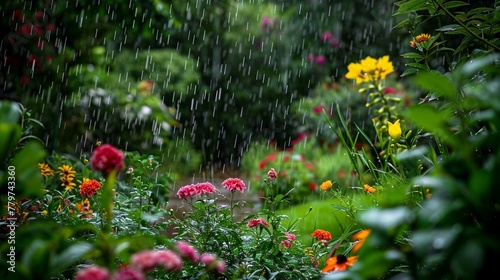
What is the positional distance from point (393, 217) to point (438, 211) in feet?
0.22

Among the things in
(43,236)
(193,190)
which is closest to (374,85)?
(193,190)

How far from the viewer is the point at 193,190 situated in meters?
1.69

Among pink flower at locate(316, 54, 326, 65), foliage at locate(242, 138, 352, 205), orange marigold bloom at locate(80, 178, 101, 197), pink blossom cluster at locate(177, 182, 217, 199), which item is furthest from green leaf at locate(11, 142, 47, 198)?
pink flower at locate(316, 54, 326, 65)

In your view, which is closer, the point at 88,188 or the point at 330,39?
the point at 88,188

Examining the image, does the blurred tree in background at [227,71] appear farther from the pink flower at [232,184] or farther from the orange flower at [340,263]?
the orange flower at [340,263]

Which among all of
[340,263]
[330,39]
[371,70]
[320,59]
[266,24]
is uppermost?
[266,24]

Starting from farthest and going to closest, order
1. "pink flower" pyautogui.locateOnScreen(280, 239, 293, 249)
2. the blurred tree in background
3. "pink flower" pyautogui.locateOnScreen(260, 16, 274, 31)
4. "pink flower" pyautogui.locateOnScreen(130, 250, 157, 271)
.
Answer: "pink flower" pyautogui.locateOnScreen(260, 16, 274, 31) < the blurred tree in background < "pink flower" pyautogui.locateOnScreen(280, 239, 293, 249) < "pink flower" pyautogui.locateOnScreen(130, 250, 157, 271)

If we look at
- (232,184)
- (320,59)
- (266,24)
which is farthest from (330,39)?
(232,184)

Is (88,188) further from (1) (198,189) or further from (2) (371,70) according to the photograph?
(2) (371,70)

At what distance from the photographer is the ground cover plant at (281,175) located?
0.69 metres

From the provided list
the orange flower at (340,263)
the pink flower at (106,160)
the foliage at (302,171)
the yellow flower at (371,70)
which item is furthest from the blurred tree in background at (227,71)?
the pink flower at (106,160)

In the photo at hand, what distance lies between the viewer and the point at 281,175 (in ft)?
14.0

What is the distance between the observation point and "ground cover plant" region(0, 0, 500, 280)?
0.69 metres

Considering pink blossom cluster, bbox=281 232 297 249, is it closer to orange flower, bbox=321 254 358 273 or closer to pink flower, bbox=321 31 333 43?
orange flower, bbox=321 254 358 273
